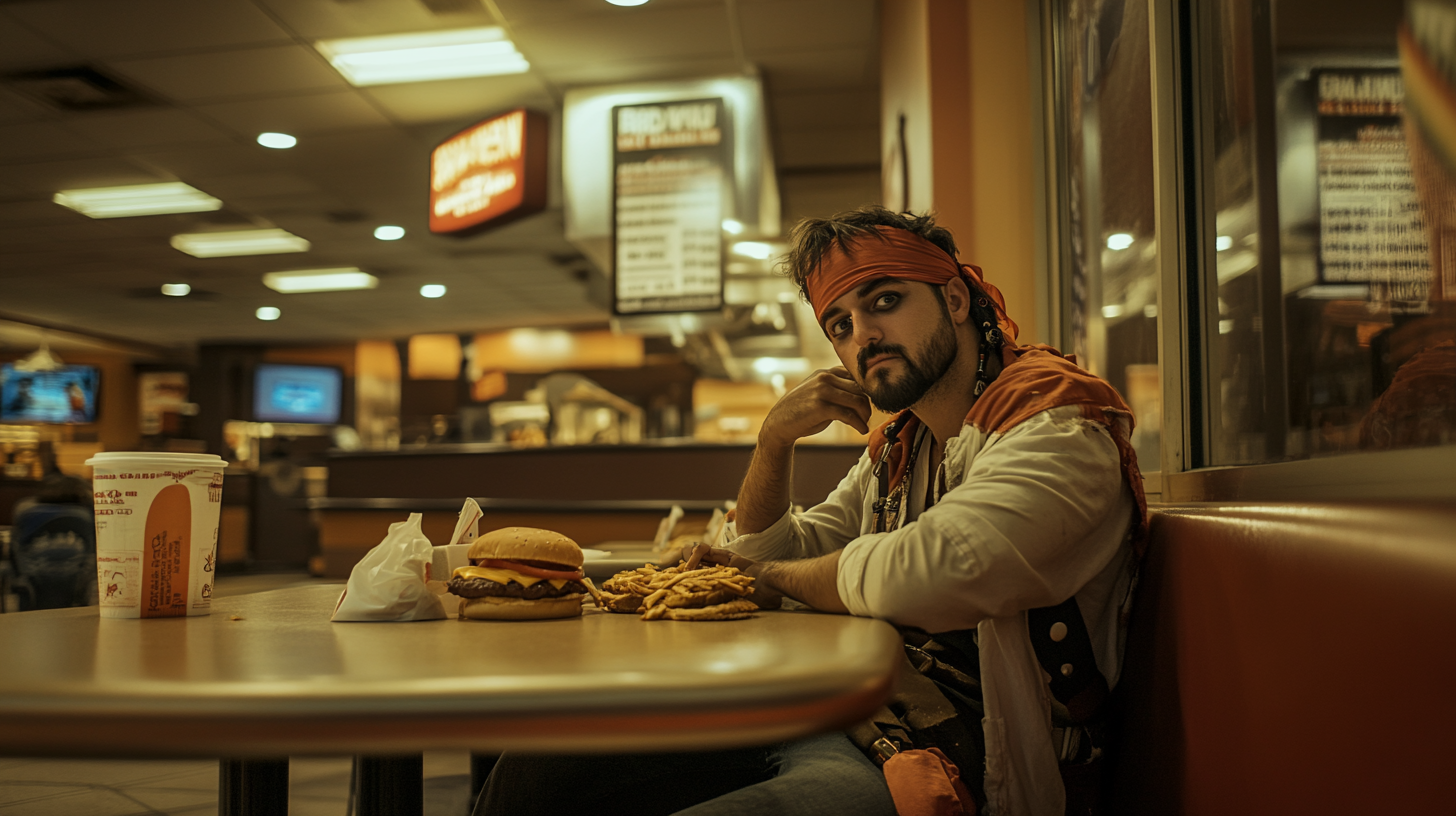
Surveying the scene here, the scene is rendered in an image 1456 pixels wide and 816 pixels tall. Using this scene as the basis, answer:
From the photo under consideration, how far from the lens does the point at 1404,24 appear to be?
1041mm

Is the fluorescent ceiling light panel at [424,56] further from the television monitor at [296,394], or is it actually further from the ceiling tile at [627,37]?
the television monitor at [296,394]

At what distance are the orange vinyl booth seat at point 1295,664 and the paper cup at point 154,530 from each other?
1250 millimetres

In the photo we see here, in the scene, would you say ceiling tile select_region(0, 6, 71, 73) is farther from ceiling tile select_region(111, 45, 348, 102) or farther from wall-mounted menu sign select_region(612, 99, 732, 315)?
wall-mounted menu sign select_region(612, 99, 732, 315)

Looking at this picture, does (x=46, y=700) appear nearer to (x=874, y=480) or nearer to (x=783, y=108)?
(x=874, y=480)

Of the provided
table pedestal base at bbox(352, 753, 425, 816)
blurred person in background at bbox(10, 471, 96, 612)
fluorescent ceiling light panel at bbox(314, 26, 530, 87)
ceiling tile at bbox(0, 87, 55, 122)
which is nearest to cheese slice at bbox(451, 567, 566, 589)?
table pedestal base at bbox(352, 753, 425, 816)

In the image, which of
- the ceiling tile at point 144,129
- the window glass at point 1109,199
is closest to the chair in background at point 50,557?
the ceiling tile at point 144,129

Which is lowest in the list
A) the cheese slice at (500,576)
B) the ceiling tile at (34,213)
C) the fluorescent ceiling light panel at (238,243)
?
the cheese slice at (500,576)

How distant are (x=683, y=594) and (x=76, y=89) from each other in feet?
17.9

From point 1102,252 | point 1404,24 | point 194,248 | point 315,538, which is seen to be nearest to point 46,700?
point 1404,24

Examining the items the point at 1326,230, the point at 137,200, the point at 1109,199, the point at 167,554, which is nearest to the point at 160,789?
the point at 167,554

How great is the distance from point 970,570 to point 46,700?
2.84ft

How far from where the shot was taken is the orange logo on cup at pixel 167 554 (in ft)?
3.84

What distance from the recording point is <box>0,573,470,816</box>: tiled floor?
290 centimetres

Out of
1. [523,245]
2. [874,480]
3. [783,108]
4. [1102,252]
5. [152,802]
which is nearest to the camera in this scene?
[874,480]
